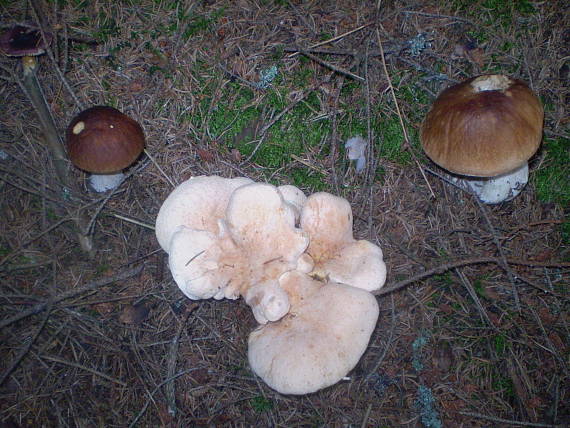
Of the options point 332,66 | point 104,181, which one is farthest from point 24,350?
point 332,66

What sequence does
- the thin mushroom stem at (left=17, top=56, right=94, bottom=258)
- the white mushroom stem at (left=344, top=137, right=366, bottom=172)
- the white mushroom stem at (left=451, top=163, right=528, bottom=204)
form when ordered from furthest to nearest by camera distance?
the white mushroom stem at (left=344, top=137, right=366, bottom=172), the thin mushroom stem at (left=17, top=56, right=94, bottom=258), the white mushroom stem at (left=451, top=163, right=528, bottom=204)

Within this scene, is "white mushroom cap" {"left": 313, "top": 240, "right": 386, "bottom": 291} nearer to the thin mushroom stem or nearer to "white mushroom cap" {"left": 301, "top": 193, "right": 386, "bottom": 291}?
"white mushroom cap" {"left": 301, "top": 193, "right": 386, "bottom": 291}

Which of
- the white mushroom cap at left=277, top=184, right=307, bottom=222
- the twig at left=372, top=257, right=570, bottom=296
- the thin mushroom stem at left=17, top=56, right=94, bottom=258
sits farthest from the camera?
the thin mushroom stem at left=17, top=56, right=94, bottom=258

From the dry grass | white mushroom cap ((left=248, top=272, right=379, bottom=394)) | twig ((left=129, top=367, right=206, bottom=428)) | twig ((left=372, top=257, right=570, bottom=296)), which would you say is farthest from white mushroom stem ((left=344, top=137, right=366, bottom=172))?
twig ((left=129, top=367, right=206, bottom=428))

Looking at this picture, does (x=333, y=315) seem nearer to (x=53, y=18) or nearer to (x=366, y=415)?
(x=366, y=415)

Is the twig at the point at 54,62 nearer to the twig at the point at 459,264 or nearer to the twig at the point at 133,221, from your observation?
the twig at the point at 133,221

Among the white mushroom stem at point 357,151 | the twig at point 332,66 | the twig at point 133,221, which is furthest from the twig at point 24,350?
the twig at point 332,66

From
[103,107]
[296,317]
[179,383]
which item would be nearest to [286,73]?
[103,107]
